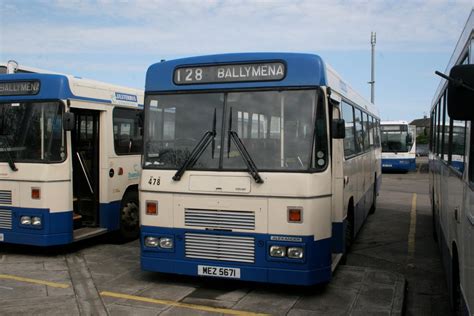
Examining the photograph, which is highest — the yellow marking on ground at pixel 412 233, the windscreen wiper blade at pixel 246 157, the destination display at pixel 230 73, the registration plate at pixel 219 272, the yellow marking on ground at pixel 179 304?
the destination display at pixel 230 73

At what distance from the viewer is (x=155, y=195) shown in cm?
634

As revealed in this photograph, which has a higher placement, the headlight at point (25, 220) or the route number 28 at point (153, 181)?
the route number 28 at point (153, 181)

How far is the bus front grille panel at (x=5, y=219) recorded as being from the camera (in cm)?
815

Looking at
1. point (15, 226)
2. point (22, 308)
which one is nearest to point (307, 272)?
point (22, 308)

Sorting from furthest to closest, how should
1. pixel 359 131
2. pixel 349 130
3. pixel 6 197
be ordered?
pixel 359 131, pixel 349 130, pixel 6 197

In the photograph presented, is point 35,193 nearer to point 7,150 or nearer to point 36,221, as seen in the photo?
point 36,221

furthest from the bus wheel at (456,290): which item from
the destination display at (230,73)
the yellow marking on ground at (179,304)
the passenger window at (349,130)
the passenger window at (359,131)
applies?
the passenger window at (359,131)

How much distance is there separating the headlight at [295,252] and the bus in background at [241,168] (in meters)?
0.01

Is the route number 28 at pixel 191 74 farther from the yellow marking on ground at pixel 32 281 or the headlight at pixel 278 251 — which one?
the yellow marking on ground at pixel 32 281

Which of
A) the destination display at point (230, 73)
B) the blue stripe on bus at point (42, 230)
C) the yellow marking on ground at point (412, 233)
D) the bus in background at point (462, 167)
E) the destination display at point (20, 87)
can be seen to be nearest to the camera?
the bus in background at point (462, 167)

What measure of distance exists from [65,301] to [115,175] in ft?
12.0

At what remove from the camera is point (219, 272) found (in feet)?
19.8

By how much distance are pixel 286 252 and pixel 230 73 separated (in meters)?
2.23

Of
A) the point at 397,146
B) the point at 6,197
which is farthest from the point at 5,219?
the point at 397,146
